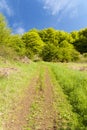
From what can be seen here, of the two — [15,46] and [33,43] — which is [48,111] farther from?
[33,43]

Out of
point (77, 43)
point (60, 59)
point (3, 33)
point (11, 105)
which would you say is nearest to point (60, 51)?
point (60, 59)

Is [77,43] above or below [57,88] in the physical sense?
above

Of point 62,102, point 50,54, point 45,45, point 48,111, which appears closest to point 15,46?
point 50,54

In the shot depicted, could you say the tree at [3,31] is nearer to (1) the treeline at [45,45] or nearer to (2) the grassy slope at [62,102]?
(1) the treeline at [45,45]

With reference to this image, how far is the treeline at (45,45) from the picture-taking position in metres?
63.4

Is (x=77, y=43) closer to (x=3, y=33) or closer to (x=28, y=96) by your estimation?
(x=3, y=33)

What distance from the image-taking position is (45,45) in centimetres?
8850

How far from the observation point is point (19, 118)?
13531 mm

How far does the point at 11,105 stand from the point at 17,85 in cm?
619

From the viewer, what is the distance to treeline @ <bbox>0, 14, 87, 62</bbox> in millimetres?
63375

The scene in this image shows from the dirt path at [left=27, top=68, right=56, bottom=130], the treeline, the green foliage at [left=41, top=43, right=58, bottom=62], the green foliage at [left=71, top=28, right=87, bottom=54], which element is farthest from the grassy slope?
the green foliage at [left=71, top=28, right=87, bottom=54]

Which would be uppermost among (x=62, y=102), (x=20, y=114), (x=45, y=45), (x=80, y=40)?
(x=80, y=40)

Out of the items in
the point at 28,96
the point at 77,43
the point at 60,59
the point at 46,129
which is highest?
the point at 77,43

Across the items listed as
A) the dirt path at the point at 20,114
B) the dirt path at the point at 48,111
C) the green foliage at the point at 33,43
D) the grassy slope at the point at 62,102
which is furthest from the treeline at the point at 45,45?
the dirt path at the point at 20,114
